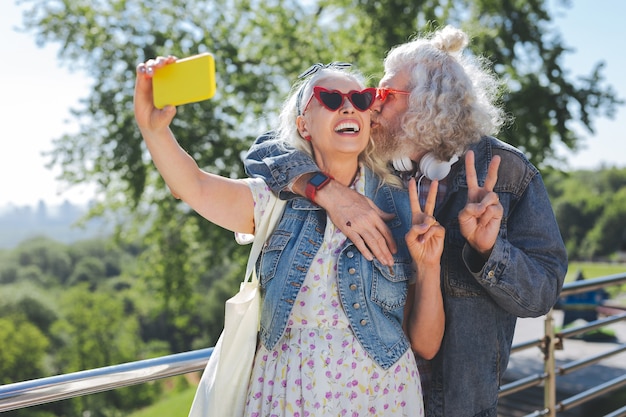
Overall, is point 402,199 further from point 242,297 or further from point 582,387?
point 582,387

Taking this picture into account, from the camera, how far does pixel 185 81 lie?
60.4 inches

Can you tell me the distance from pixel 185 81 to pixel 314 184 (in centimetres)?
55

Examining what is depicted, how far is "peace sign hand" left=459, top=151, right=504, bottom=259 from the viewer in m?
1.89

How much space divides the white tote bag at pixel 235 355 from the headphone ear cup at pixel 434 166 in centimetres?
53

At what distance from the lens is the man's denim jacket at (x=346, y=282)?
6.23 ft

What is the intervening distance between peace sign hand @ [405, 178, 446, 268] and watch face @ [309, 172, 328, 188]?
24 cm

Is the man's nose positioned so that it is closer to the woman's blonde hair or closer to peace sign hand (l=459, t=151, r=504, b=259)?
the woman's blonde hair

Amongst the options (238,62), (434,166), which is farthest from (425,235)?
(238,62)

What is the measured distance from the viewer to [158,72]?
1.61 m

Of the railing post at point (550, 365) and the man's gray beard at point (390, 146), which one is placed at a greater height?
the man's gray beard at point (390, 146)

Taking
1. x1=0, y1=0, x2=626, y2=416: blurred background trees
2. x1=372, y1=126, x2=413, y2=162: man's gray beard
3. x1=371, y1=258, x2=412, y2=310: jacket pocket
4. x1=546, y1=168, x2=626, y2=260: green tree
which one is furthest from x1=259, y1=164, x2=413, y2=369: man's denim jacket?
x1=546, y1=168, x2=626, y2=260: green tree

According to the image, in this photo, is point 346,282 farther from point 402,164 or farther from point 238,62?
point 238,62

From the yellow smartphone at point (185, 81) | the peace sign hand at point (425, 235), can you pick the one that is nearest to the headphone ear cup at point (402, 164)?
the peace sign hand at point (425, 235)

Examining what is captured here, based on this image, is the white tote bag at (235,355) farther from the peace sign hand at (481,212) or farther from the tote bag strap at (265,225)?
the peace sign hand at (481,212)
